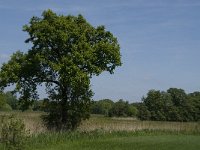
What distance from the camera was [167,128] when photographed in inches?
1884

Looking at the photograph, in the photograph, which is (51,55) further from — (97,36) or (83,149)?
(83,149)

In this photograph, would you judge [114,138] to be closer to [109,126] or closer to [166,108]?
[109,126]

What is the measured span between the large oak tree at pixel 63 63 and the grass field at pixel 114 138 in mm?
1940

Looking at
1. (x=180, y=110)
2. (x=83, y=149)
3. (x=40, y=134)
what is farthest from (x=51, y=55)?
(x=180, y=110)

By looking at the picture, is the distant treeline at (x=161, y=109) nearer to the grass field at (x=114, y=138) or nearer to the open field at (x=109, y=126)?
the open field at (x=109, y=126)

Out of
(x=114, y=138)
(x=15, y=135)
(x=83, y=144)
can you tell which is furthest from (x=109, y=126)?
(x=15, y=135)

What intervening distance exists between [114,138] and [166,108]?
6608cm

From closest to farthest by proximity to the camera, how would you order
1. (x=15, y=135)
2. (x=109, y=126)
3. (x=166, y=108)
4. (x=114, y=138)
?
1. (x=15, y=135)
2. (x=114, y=138)
3. (x=109, y=126)
4. (x=166, y=108)

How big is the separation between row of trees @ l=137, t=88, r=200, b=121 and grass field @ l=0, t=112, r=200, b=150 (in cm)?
4780

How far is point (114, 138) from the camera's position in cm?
3553

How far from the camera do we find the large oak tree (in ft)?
123

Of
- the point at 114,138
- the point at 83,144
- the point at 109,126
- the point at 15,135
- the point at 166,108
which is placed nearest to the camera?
the point at 15,135

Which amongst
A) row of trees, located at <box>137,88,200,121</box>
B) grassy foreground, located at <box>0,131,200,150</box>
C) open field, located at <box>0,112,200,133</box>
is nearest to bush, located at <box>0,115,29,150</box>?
grassy foreground, located at <box>0,131,200,150</box>

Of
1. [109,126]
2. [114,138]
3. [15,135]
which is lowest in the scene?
[15,135]
